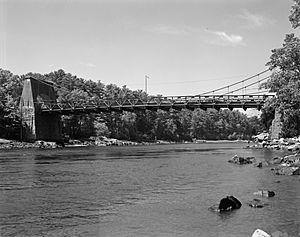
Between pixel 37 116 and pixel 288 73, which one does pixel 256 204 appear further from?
pixel 37 116

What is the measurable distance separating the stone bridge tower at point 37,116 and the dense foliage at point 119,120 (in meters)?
2.29

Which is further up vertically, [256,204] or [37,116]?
[37,116]

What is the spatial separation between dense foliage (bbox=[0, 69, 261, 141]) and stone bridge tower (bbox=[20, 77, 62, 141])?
2.29 m

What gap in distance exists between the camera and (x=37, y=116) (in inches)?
3469

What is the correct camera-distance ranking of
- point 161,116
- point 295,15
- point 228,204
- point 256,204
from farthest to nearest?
point 161,116 < point 295,15 < point 256,204 < point 228,204

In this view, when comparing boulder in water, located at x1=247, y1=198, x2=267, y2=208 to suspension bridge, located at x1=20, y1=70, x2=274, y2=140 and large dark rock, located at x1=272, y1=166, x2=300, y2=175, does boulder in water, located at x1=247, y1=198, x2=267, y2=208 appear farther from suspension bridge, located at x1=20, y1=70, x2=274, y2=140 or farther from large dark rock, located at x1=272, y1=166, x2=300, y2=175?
suspension bridge, located at x1=20, y1=70, x2=274, y2=140

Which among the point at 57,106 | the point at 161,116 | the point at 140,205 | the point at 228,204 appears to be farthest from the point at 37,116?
the point at 228,204

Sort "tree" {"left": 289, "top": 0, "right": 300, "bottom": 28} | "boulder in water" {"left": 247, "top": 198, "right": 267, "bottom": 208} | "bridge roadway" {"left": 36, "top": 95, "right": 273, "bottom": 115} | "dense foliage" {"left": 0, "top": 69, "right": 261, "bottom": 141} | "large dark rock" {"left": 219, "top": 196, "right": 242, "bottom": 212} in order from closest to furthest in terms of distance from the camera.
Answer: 1. "large dark rock" {"left": 219, "top": 196, "right": 242, "bottom": 212}
2. "boulder in water" {"left": 247, "top": 198, "right": 267, "bottom": 208}
3. "tree" {"left": 289, "top": 0, "right": 300, "bottom": 28}
4. "bridge roadway" {"left": 36, "top": 95, "right": 273, "bottom": 115}
5. "dense foliage" {"left": 0, "top": 69, "right": 261, "bottom": 141}

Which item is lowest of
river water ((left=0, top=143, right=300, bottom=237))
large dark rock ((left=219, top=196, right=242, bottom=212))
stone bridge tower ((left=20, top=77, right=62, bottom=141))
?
river water ((left=0, top=143, right=300, bottom=237))

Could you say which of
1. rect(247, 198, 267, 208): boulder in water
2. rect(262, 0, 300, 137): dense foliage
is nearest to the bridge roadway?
rect(262, 0, 300, 137): dense foliage

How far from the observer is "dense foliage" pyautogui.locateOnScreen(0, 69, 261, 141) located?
94.1 m

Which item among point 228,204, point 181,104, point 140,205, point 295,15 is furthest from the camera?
point 181,104

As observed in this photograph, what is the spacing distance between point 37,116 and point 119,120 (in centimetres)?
3620

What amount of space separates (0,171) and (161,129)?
112842 millimetres
